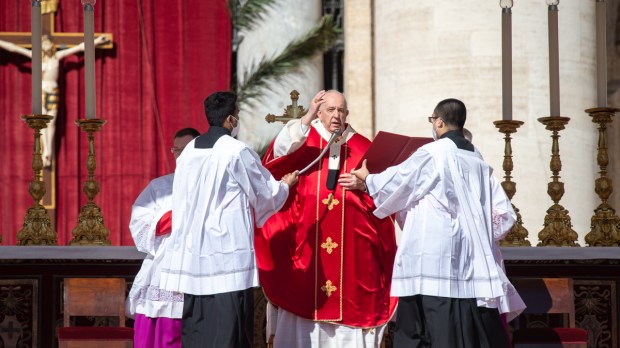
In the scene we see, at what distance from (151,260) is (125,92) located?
419cm

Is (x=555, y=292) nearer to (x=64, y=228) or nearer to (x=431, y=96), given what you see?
(x=431, y=96)

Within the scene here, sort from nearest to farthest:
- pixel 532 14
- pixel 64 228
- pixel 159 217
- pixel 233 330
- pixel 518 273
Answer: pixel 233 330 → pixel 159 217 → pixel 518 273 → pixel 532 14 → pixel 64 228

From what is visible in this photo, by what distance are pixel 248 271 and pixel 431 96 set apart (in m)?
3.76

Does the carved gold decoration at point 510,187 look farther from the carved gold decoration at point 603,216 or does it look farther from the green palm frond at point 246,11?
the green palm frond at point 246,11

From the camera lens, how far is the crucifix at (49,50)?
1039 cm

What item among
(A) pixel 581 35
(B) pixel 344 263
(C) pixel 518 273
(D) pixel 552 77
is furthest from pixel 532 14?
(B) pixel 344 263

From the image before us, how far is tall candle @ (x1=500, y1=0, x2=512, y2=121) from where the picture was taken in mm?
7402

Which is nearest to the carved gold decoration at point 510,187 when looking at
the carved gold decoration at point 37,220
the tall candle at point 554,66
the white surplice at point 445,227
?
the tall candle at point 554,66

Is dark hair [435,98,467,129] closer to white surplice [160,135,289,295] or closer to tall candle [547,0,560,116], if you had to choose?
white surplice [160,135,289,295]

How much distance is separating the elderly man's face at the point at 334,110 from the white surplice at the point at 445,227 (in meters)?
0.60

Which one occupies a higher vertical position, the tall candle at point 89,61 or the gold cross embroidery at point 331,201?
the tall candle at point 89,61

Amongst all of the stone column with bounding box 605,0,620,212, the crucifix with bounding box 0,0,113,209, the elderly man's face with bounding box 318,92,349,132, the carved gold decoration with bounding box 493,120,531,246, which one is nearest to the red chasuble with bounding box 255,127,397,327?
the elderly man's face with bounding box 318,92,349,132

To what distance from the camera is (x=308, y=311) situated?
6.71 meters

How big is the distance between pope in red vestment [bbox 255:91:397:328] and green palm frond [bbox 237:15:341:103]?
10.1ft
